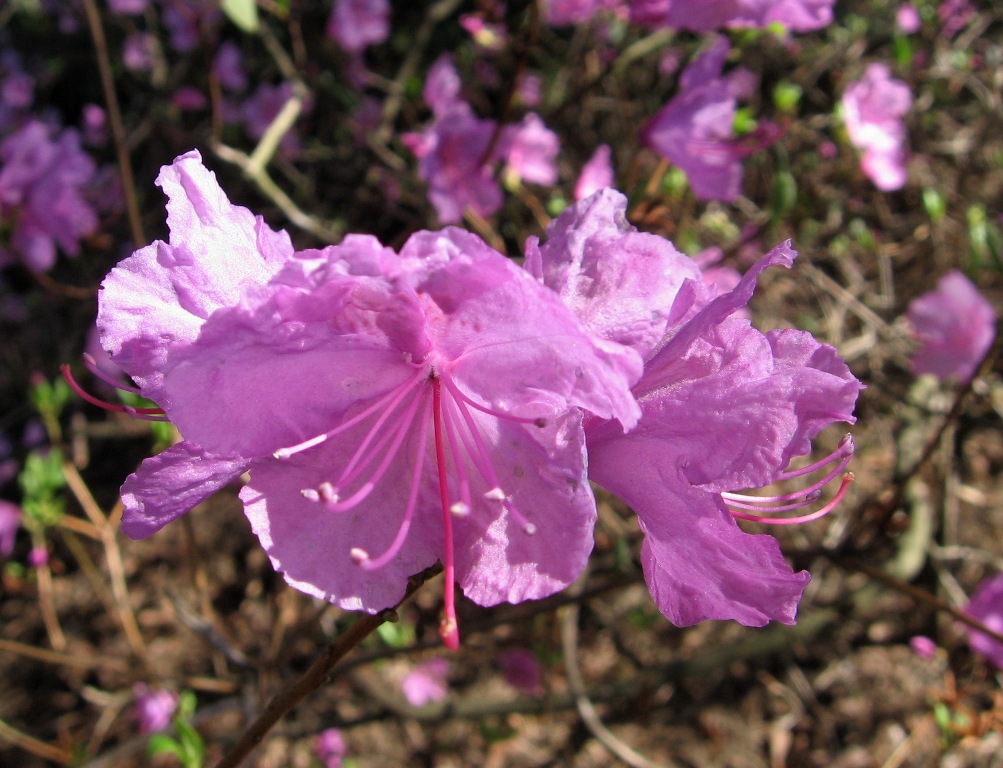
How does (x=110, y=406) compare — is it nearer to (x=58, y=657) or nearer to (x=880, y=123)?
(x=58, y=657)

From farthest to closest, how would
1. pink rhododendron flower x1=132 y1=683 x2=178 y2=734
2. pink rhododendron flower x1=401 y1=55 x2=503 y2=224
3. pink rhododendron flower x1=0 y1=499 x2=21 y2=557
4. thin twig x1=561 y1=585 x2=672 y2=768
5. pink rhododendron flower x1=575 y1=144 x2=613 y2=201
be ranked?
1. pink rhododendron flower x1=0 y1=499 x2=21 y2=557
2. pink rhododendron flower x1=132 y1=683 x2=178 y2=734
3. thin twig x1=561 y1=585 x2=672 y2=768
4. pink rhododendron flower x1=401 y1=55 x2=503 y2=224
5. pink rhododendron flower x1=575 y1=144 x2=613 y2=201

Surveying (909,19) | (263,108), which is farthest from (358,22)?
(909,19)

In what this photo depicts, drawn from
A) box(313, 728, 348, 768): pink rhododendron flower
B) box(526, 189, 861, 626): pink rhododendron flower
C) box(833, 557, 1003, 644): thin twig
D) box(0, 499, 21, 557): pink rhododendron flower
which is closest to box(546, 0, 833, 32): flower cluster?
box(526, 189, 861, 626): pink rhododendron flower

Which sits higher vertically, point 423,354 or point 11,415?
point 423,354

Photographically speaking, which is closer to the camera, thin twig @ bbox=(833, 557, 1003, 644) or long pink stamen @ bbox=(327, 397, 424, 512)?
long pink stamen @ bbox=(327, 397, 424, 512)

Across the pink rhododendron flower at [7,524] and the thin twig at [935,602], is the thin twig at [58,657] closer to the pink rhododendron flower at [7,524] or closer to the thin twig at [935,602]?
the pink rhododendron flower at [7,524]

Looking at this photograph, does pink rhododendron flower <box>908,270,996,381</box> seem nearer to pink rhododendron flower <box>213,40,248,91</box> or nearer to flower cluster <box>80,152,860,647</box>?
flower cluster <box>80,152,860,647</box>

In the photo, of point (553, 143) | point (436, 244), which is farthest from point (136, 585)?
point (436, 244)

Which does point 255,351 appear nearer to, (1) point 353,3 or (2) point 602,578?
(2) point 602,578
